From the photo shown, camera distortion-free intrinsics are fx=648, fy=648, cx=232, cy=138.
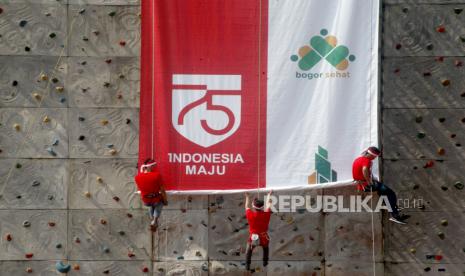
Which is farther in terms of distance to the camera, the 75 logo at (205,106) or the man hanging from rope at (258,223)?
the 75 logo at (205,106)

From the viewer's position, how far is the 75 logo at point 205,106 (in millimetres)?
9391

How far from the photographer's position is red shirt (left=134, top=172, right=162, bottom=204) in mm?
8953

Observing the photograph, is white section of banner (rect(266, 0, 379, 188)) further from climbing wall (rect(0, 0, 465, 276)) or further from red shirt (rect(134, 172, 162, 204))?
red shirt (rect(134, 172, 162, 204))

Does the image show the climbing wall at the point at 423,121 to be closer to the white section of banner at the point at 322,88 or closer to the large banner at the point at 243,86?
the white section of banner at the point at 322,88

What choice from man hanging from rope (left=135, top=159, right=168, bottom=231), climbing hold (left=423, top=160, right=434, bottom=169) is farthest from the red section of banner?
climbing hold (left=423, top=160, right=434, bottom=169)

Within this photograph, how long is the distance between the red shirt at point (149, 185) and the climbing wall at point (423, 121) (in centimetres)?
338

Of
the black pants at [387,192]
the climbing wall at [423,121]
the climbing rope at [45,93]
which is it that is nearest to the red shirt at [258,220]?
the black pants at [387,192]

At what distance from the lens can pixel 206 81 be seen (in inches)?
369

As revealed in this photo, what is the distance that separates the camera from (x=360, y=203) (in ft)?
31.5

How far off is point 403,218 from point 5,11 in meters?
6.66

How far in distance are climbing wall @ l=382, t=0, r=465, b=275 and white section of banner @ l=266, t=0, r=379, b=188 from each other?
500 mm

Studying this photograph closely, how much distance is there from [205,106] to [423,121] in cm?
324

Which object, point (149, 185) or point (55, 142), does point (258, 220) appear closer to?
point (149, 185)

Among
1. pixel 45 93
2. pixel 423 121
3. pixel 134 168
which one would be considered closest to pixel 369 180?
pixel 423 121
